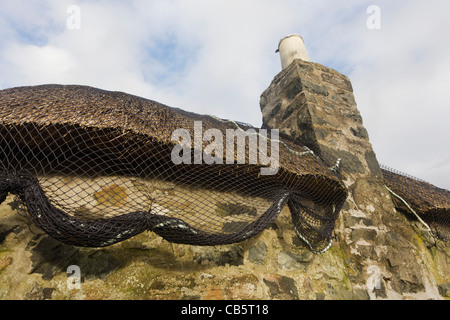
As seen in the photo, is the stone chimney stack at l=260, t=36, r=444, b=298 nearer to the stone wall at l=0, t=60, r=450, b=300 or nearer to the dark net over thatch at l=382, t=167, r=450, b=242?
the stone wall at l=0, t=60, r=450, b=300

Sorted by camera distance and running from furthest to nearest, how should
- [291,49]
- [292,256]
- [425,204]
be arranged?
[291,49] → [425,204] → [292,256]

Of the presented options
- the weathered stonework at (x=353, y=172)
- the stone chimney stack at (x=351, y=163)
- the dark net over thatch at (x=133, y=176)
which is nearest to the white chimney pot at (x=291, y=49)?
the stone chimney stack at (x=351, y=163)

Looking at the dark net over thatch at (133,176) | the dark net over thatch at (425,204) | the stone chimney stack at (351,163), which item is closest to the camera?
the dark net over thatch at (133,176)

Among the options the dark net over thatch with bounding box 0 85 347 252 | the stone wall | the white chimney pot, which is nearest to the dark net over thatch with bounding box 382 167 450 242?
the stone wall

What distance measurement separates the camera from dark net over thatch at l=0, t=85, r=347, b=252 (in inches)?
45.2

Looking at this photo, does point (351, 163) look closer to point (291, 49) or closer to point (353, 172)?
point (353, 172)

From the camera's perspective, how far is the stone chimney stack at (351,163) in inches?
71.5

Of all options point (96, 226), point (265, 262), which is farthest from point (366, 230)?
point (96, 226)

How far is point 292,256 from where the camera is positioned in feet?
5.48

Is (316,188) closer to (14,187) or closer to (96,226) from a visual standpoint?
(96,226)

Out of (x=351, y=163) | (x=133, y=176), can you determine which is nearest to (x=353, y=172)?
(x=351, y=163)

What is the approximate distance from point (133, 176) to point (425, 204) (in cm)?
239

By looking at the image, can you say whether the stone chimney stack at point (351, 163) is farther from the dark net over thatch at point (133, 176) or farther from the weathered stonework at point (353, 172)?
the dark net over thatch at point (133, 176)
